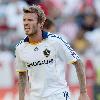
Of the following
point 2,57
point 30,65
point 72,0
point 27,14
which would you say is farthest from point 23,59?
point 72,0

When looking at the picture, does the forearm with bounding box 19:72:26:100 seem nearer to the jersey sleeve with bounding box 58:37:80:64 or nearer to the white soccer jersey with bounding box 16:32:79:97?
the white soccer jersey with bounding box 16:32:79:97

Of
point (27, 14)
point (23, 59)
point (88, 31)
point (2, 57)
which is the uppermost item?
point (88, 31)

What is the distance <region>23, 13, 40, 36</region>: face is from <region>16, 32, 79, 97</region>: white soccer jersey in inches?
6.5

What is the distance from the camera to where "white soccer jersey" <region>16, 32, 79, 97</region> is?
21.3 ft

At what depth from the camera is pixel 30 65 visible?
6.55 meters

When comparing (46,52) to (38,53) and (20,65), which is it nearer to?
(38,53)

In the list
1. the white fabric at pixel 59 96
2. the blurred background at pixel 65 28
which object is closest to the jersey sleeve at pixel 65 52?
the white fabric at pixel 59 96

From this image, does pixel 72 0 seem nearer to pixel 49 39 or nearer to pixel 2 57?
pixel 2 57

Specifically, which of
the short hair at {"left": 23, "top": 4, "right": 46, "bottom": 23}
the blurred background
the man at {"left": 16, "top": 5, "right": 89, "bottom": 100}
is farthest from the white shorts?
the blurred background

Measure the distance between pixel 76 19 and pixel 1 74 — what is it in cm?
370

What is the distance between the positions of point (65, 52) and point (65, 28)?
847cm

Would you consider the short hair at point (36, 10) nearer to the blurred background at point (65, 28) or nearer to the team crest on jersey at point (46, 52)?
the team crest on jersey at point (46, 52)

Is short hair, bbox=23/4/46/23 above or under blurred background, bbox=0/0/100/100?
under

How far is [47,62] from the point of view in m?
6.49
